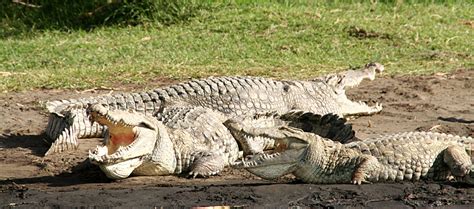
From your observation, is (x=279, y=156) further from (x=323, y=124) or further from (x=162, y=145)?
(x=323, y=124)

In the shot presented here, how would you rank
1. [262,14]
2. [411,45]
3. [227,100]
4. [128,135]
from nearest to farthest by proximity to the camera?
[128,135]
[227,100]
[411,45]
[262,14]

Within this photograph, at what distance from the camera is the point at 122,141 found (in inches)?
302

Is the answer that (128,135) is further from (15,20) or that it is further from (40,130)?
(15,20)

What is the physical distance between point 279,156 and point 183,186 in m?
0.85

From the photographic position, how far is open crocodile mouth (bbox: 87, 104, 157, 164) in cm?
730

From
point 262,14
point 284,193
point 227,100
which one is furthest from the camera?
point 262,14

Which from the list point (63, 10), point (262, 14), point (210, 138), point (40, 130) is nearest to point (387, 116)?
point (210, 138)

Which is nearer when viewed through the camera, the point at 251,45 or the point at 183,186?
the point at 183,186

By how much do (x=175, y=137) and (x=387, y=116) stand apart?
103 inches


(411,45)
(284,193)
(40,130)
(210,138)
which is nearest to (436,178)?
(284,193)

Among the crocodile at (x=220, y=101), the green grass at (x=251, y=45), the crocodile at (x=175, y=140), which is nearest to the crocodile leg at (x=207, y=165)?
the crocodile at (x=175, y=140)

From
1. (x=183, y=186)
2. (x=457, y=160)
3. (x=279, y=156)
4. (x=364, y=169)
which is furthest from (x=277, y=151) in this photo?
(x=457, y=160)

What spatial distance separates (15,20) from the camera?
14.9m

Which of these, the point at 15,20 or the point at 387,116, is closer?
the point at 387,116
